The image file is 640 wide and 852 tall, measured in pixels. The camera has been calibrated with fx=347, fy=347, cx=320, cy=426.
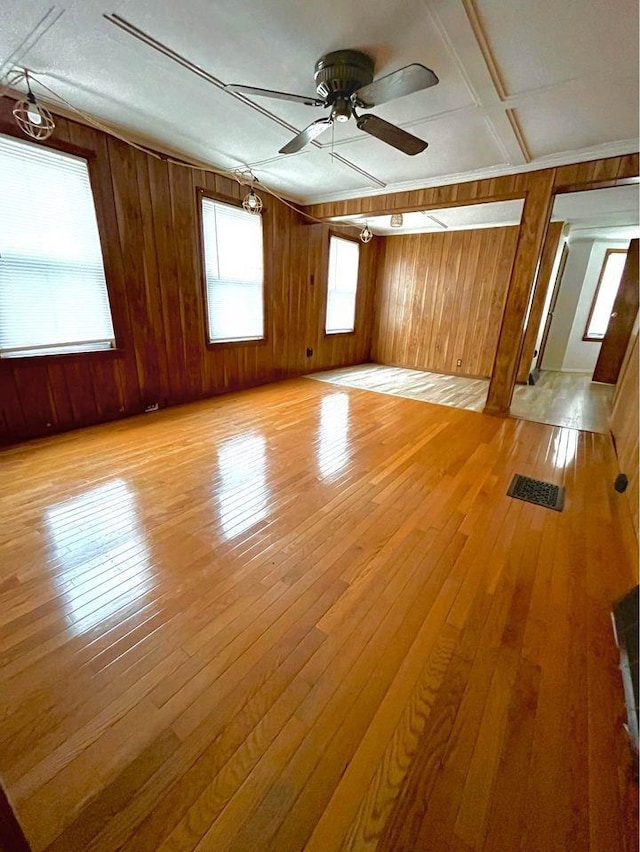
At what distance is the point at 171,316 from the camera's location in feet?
12.7

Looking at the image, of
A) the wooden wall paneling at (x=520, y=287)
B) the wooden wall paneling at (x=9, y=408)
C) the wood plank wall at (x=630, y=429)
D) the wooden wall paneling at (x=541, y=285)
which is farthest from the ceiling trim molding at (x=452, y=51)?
the wooden wall paneling at (x=9, y=408)

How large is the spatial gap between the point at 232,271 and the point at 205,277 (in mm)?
450

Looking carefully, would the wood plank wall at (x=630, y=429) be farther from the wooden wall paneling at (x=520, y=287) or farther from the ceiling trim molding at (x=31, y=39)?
the ceiling trim molding at (x=31, y=39)

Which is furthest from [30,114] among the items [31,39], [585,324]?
[585,324]

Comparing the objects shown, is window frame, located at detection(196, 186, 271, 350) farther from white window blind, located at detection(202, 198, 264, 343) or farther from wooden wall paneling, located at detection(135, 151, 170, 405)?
wooden wall paneling, located at detection(135, 151, 170, 405)

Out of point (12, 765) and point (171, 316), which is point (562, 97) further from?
point (12, 765)

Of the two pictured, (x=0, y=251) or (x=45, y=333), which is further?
(x=45, y=333)

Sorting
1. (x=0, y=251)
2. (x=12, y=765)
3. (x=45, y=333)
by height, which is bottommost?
(x=12, y=765)

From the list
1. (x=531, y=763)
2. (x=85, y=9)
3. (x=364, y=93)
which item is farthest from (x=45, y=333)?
(x=531, y=763)

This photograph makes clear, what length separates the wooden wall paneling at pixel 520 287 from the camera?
347 centimetres

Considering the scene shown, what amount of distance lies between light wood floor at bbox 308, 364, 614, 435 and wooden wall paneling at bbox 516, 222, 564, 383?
2.31ft

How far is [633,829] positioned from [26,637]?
199 cm

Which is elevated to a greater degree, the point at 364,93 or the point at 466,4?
the point at 466,4

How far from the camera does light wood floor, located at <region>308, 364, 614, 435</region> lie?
4230 millimetres
